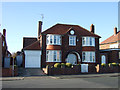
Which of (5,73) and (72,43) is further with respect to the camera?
(72,43)

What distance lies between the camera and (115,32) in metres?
45.3

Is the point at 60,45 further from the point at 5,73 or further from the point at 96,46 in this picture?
the point at 5,73

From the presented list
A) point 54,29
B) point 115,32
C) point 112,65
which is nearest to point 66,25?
point 54,29

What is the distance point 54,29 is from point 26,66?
8.67 metres

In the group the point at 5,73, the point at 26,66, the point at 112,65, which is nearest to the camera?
the point at 5,73

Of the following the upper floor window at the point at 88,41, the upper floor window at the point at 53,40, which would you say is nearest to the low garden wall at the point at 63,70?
the upper floor window at the point at 53,40

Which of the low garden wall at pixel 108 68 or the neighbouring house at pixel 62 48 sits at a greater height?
the neighbouring house at pixel 62 48

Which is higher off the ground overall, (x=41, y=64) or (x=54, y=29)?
(x=54, y=29)

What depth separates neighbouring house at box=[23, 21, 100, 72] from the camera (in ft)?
105

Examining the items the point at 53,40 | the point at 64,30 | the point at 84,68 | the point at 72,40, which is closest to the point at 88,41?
the point at 72,40

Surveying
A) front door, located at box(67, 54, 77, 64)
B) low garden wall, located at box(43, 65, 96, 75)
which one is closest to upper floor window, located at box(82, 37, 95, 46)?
front door, located at box(67, 54, 77, 64)

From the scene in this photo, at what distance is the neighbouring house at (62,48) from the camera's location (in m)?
32.0

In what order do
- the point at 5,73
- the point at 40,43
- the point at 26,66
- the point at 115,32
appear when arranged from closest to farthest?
the point at 5,73, the point at 26,66, the point at 40,43, the point at 115,32

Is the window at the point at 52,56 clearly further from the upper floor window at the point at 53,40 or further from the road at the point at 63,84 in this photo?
the road at the point at 63,84
